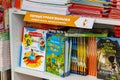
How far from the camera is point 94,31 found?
1.33 m

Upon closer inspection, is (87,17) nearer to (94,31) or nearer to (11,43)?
(94,31)

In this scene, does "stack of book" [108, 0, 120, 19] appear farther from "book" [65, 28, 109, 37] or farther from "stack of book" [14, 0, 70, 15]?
"stack of book" [14, 0, 70, 15]

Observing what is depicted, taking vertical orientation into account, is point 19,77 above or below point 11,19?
below

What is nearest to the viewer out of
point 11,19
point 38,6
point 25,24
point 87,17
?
point 87,17

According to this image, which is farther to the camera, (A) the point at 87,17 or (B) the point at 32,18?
(B) the point at 32,18

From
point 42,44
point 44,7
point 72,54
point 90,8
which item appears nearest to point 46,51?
point 42,44

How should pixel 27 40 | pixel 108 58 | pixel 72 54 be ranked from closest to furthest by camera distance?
pixel 108 58 → pixel 72 54 → pixel 27 40

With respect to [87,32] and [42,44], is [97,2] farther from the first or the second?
[42,44]

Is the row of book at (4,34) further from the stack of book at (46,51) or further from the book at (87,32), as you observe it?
the book at (87,32)

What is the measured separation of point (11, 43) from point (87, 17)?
524 mm

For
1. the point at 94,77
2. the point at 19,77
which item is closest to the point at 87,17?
the point at 94,77

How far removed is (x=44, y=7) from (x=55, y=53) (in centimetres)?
27

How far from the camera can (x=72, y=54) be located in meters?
1.39

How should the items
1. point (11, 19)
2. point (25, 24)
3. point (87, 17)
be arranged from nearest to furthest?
point (87, 17)
point (11, 19)
point (25, 24)
